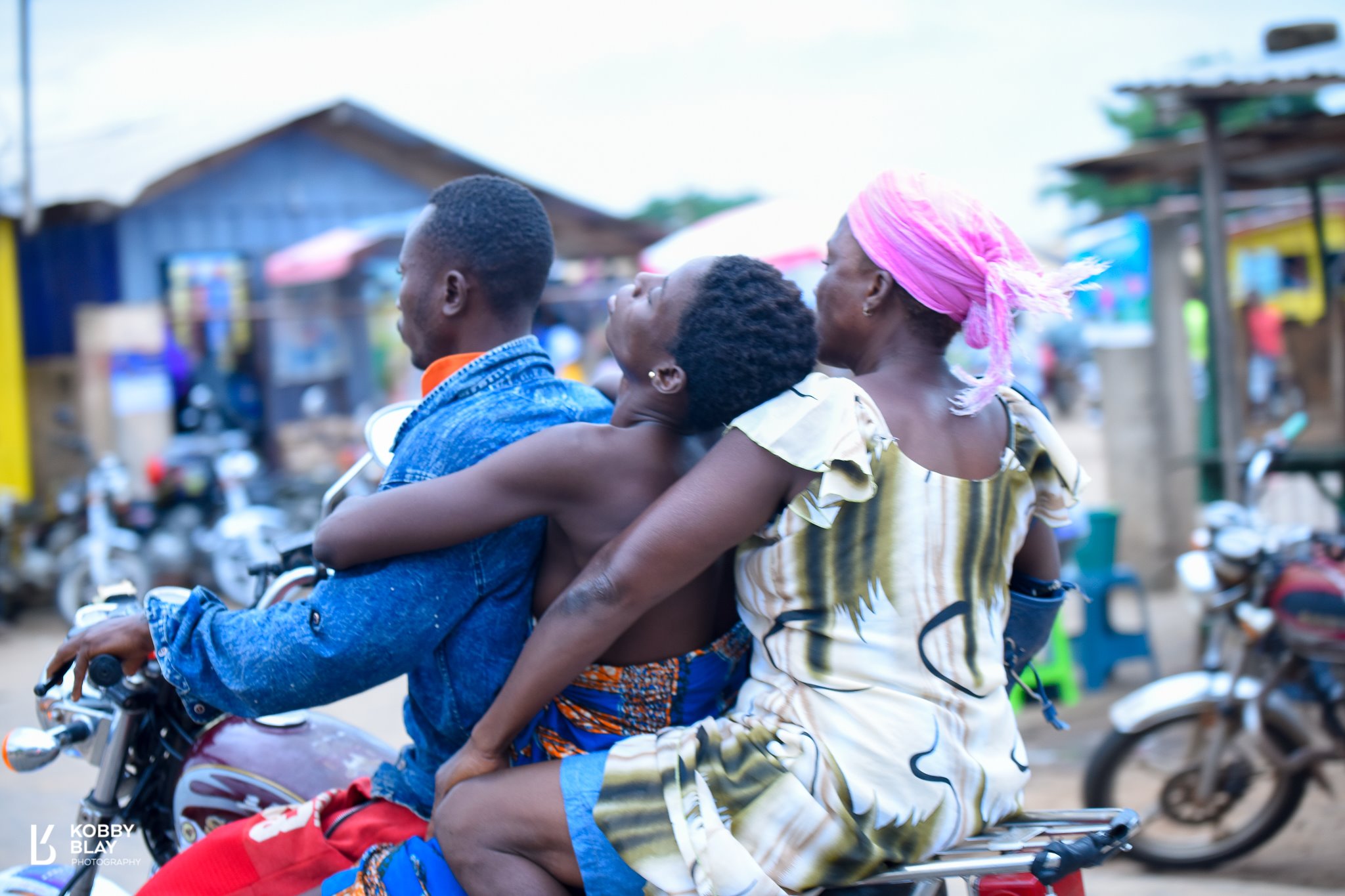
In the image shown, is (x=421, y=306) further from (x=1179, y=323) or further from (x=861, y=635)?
(x=1179, y=323)

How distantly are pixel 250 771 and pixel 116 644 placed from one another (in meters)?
0.34

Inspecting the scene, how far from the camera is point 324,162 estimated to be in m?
12.8

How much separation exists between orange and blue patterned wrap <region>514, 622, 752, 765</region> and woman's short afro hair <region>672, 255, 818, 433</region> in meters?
0.37

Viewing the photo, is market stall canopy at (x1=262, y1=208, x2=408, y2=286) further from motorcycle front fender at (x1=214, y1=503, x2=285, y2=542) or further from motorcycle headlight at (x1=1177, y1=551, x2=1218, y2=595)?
motorcycle headlight at (x1=1177, y1=551, x2=1218, y2=595)

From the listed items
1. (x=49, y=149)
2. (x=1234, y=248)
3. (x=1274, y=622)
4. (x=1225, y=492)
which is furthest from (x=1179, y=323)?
(x=49, y=149)

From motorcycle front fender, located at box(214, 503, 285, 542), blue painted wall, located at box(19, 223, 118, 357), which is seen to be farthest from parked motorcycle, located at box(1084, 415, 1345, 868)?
blue painted wall, located at box(19, 223, 118, 357)

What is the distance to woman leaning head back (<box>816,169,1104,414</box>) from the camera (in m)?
1.69

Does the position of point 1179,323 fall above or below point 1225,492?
above

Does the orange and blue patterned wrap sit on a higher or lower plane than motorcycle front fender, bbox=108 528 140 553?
higher

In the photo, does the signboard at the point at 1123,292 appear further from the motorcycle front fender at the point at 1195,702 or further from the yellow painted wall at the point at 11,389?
the yellow painted wall at the point at 11,389

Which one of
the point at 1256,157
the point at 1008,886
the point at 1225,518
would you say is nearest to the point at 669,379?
the point at 1008,886

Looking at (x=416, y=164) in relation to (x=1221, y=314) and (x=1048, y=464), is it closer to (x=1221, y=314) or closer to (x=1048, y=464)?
(x=1221, y=314)

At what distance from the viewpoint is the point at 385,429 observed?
2.08 m

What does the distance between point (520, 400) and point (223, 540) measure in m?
7.32
